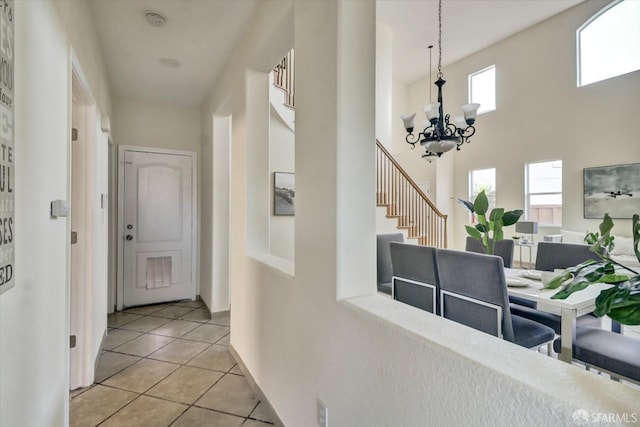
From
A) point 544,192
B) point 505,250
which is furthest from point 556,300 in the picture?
point 544,192

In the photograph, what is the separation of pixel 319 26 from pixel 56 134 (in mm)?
1289

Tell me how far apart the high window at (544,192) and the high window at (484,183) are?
28.3 inches

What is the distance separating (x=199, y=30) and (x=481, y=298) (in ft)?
9.11

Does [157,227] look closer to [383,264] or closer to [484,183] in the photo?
[383,264]

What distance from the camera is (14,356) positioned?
98cm

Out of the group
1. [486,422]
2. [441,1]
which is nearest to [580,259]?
[486,422]

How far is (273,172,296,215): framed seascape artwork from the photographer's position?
4.23 m

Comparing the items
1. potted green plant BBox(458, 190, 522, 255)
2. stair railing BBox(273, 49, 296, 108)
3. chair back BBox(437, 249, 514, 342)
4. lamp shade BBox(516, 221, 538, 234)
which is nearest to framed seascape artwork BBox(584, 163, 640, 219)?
lamp shade BBox(516, 221, 538, 234)

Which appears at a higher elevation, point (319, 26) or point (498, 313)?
point (319, 26)

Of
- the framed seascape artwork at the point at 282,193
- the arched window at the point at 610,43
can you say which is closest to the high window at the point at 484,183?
the arched window at the point at 610,43

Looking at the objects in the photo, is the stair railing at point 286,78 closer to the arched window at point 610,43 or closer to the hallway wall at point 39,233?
the hallway wall at point 39,233

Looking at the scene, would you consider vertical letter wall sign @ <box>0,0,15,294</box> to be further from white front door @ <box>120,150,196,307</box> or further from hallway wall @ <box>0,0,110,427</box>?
white front door @ <box>120,150,196,307</box>

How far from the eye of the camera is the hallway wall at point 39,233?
0.99 m

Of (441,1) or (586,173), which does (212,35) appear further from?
(586,173)
